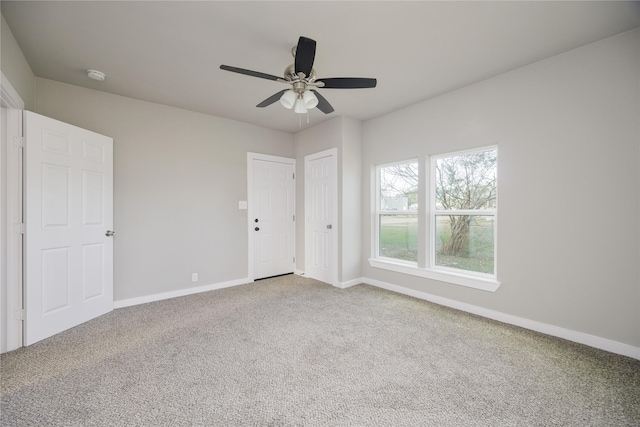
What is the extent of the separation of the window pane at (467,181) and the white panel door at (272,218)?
2.54 meters

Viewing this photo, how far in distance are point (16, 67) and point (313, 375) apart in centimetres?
357

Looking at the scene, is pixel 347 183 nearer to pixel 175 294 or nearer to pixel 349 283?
pixel 349 283

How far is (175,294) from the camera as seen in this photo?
12.1ft

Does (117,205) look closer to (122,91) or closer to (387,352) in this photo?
(122,91)

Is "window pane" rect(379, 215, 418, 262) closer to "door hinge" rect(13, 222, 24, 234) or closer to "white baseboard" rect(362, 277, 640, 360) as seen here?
"white baseboard" rect(362, 277, 640, 360)

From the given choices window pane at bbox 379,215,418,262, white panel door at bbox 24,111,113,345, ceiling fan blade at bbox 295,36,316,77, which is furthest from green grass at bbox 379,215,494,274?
white panel door at bbox 24,111,113,345

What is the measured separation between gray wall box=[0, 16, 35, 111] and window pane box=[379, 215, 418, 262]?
422 centimetres

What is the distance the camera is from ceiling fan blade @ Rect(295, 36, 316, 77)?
5.70ft

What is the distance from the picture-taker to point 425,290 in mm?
3523

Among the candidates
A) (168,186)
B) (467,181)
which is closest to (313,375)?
(467,181)

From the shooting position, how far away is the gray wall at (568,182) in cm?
216

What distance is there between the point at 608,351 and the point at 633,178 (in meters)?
1.43

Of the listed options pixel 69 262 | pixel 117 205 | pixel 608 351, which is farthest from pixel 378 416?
pixel 117 205

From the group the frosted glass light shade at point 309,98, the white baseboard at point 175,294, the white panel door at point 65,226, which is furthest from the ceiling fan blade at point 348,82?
the white baseboard at point 175,294
